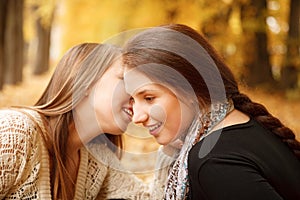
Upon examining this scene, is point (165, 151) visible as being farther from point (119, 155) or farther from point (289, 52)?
point (289, 52)

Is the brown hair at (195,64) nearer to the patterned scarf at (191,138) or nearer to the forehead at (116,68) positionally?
the patterned scarf at (191,138)

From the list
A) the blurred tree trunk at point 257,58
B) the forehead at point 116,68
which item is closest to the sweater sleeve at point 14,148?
the forehead at point 116,68

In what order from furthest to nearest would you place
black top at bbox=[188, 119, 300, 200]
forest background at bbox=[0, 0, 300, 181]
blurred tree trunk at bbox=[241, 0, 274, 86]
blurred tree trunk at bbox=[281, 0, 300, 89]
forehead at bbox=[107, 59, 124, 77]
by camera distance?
blurred tree trunk at bbox=[241, 0, 274, 86] < blurred tree trunk at bbox=[281, 0, 300, 89] < forest background at bbox=[0, 0, 300, 181] < forehead at bbox=[107, 59, 124, 77] < black top at bbox=[188, 119, 300, 200]

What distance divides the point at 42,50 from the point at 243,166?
997cm

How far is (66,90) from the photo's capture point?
187 centimetres

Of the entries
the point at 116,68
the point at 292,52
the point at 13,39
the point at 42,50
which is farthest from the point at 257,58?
the point at 116,68

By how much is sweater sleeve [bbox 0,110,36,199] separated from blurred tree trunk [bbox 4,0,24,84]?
197 inches

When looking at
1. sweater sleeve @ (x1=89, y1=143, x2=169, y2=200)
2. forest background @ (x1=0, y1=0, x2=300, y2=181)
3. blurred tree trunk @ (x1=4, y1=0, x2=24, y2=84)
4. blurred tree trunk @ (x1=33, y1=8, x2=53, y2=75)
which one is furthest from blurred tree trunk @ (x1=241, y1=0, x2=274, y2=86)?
sweater sleeve @ (x1=89, y1=143, x2=169, y2=200)

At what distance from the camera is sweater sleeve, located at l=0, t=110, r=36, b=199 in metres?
1.69

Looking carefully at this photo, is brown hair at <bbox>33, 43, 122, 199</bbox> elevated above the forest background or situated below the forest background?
below

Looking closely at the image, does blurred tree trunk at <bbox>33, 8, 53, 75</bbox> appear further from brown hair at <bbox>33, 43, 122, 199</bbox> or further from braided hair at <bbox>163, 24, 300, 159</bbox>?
braided hair at <bbox>163, 24, 300, 159</bbox>

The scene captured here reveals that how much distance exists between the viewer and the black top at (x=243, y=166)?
133cm

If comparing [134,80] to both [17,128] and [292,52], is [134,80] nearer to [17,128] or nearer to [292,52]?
[17,128]

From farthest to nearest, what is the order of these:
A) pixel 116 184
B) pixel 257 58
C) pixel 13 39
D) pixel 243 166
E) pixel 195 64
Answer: pixel 257 58
pixel 13 39
pixel 116 184
pixel 195 64
pixel 243 166
